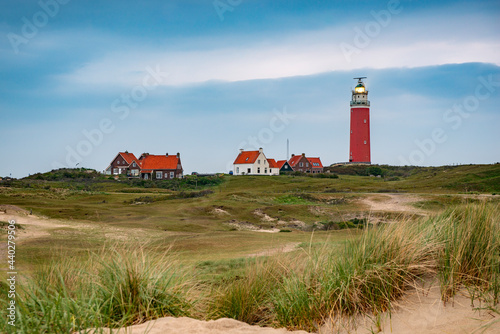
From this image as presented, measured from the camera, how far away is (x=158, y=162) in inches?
3068

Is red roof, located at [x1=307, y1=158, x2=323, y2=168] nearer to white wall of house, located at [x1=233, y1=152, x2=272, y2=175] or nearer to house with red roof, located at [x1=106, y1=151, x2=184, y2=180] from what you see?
white wall of house, located at [x1=233, y1=152, x2=272, y2=175]

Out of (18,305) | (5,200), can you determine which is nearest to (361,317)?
(18,305)

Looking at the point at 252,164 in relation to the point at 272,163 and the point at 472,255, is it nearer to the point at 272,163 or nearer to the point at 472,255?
the point at 272,163

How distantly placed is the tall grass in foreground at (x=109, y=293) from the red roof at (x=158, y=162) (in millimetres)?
71515

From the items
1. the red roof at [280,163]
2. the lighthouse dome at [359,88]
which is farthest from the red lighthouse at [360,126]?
the red roof at [280,163]

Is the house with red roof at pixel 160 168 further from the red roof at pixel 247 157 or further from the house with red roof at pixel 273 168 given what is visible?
the house with red roof at pixel 273 168

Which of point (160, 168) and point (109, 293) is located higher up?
point (160, 168)

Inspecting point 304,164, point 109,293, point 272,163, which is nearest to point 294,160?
point 304,164

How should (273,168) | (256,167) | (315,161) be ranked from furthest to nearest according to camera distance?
1. (315,161)
2. (273,168)
3. (256,167)

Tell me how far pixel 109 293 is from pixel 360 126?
82.5m

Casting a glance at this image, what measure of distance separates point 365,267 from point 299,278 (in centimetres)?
101

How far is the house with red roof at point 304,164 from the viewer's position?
90.2 m

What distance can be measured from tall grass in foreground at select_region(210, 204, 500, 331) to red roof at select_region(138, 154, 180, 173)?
71651 millimetres

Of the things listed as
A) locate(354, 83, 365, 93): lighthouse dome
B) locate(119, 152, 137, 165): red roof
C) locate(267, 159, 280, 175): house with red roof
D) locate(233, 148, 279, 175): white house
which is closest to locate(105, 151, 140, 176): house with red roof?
locate(119, 152, 137, 165): red roof
